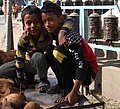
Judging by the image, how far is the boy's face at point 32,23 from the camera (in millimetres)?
3348

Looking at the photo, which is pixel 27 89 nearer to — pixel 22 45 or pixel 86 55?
pixel 22 45

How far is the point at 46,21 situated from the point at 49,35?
489 millimetres

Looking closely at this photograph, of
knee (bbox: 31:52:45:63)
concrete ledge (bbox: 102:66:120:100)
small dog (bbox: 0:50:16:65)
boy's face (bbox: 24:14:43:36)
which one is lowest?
→ concrete ledge (bbox: 102:66:120:100)

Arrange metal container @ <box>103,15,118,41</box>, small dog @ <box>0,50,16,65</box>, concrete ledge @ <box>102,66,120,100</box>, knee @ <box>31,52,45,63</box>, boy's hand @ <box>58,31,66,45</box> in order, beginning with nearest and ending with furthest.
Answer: boy's hand @ <box>58,31,66,45</box> < knee @ <box>31,52,45,63</box> < small dog @ <box>0,50,16,65</box> < concrete ledge @ <box>102,66,120,100</box> < metal container @ <box>103,15,118,41</box>

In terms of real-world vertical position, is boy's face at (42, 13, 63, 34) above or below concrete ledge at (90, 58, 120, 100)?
above

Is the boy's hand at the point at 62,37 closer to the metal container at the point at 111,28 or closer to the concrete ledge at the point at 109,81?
the concrete ledge at the point at 109,81

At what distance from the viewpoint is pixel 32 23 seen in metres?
3.36

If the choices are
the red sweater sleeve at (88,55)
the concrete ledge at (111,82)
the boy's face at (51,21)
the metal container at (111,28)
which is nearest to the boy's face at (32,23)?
the boy's face at (51,21)

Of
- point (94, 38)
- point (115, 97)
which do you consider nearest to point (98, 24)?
point (94, 38)

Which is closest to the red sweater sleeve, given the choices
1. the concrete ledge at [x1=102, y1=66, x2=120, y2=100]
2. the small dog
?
the small dog

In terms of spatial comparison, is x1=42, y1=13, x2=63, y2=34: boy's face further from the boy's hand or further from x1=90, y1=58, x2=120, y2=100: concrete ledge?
x1=90, y1=58, x2=120, y2=100: concrete ledge

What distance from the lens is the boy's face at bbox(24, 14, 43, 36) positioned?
335 cm

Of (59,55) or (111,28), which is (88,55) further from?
(111,28)

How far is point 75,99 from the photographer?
2914 millimetres
